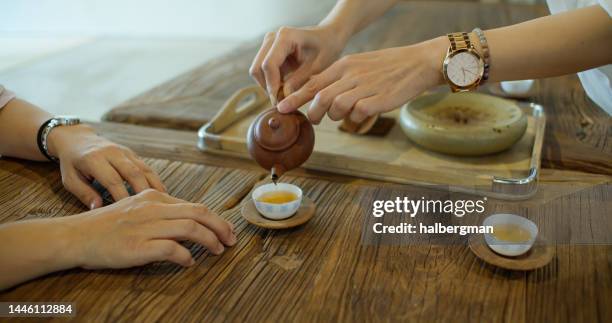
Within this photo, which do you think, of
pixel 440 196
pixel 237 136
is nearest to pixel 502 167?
pixel 440 196

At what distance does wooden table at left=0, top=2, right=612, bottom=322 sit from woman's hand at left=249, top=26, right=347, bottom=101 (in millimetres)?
221

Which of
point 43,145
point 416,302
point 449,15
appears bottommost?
point 449,15

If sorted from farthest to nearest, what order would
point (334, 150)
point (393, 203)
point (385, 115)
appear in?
point (385, 115) → point (334, 150) → point (393, 203)

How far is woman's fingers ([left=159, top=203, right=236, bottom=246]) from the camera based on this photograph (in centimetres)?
93

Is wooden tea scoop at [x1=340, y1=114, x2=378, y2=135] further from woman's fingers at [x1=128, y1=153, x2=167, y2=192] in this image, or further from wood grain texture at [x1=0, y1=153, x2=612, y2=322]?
woman's fingers at [x1=128, y1=153, x2=167, y2=192]

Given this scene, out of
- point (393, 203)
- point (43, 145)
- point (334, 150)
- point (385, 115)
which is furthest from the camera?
point (385, 115)

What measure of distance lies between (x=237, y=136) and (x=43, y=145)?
1.57 feet

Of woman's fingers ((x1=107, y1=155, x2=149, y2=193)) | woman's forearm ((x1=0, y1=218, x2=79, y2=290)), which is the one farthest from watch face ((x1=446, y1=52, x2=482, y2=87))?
woman's forearm ((x1=0, y1=218, x2=79, y2=290))

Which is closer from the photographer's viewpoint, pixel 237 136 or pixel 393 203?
pixel 393 203

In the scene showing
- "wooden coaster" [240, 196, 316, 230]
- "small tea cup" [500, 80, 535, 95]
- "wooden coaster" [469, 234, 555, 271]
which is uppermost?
"wooden coaster" [240, 196, 316, 230]

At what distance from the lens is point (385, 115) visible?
1.58m

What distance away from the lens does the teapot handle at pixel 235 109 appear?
1475mm

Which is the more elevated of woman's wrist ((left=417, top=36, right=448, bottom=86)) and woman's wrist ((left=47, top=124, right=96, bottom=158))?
woman's wrist ((left=417, top=36, right=448, bottom=86))

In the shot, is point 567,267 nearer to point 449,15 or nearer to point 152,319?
point 152,319
